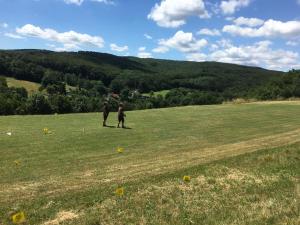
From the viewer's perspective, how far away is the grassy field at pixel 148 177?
9.69 metres

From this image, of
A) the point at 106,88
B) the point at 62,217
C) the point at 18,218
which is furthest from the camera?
the point at 106,88

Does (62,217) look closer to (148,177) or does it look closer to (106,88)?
(148,177)

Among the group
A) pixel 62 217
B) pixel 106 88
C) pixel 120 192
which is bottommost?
pixel 62 217

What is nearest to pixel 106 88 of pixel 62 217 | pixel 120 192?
pixel 120 192

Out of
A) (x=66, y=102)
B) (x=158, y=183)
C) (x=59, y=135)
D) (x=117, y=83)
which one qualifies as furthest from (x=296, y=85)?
(x=117, y=83)

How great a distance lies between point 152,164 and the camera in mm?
16875

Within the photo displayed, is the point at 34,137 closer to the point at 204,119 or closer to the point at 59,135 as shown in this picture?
the point at 59,135

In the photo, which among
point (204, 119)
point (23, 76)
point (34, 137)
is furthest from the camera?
point (23, 76)

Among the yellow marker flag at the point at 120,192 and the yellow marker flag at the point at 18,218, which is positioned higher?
the yellow marker flag at the point at 120,192

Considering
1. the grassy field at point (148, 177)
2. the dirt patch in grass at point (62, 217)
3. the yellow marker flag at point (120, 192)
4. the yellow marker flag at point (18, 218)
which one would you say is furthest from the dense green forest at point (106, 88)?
the yellow marker flag at point (18, 218)

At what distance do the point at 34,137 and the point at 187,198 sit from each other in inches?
608

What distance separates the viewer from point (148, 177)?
535 inches

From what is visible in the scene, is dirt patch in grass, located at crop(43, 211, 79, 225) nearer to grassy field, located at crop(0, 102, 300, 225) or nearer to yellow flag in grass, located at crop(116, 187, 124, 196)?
grassy field, located at crop(0, 102, 300, 225)

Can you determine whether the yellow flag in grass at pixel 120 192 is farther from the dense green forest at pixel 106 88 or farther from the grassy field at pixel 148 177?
the dense green forest at pixel 106 88
